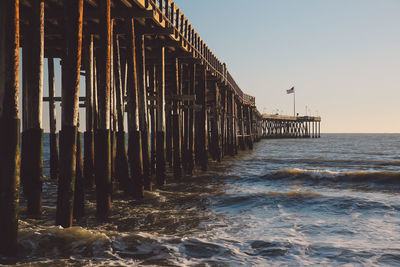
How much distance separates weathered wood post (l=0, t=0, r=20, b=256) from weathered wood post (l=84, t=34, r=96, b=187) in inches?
181

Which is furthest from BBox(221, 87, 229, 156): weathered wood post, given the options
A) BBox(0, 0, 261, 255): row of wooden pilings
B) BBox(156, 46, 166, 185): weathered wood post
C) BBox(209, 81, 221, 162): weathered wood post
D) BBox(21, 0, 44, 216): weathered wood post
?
BBox(21, 0, 44, 216): weathered wood post

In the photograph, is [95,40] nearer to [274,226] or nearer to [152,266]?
[274,226]

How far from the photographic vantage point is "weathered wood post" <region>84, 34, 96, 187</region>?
10016 mm

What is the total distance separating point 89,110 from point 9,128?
5760 mm

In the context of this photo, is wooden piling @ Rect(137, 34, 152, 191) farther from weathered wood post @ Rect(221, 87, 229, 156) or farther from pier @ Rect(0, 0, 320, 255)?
weathered wood post @ Rect(221, 87, 229, 156)

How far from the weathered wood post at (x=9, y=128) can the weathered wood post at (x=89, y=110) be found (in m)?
4.59

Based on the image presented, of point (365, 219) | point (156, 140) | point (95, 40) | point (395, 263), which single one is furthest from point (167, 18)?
point (395, 263)

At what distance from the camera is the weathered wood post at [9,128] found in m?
5.09

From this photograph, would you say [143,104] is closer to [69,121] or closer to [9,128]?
[69,121]

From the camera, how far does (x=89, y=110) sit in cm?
1081

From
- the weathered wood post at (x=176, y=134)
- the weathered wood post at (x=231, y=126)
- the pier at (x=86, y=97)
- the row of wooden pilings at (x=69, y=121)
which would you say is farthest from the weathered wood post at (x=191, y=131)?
the weathered wood post at (x=231, y=126)

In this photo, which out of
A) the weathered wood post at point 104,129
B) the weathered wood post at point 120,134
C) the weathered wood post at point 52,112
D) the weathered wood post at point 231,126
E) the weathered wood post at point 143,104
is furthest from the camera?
the weathered wood post at point 231,126

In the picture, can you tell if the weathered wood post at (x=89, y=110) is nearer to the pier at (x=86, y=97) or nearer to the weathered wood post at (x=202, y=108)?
the pier at (x=86, y=97)

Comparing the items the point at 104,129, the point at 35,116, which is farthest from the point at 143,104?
the point at 35,116
